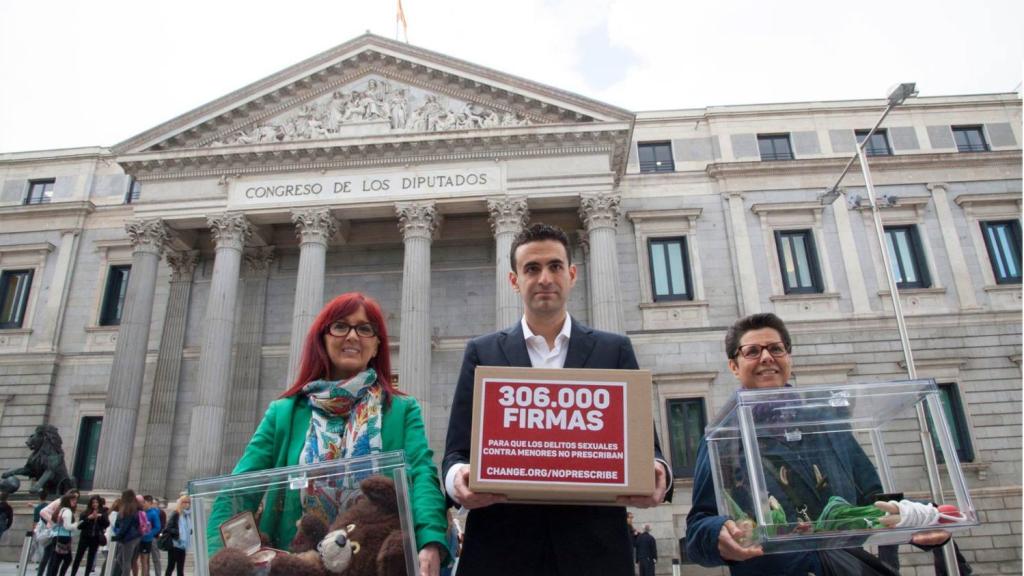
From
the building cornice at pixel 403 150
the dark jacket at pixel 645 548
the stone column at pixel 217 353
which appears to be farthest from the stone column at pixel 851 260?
the stone column at pixel 217 353

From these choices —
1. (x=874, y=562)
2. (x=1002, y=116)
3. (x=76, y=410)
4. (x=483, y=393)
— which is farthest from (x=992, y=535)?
(x=76, y=410)

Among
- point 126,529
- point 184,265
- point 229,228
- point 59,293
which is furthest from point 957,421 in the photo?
point 59,293

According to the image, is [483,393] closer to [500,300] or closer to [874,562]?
[874,562]

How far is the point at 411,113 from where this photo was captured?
80.4 ft

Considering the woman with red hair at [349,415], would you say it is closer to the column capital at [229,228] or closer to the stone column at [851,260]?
the column capital at [229,228]

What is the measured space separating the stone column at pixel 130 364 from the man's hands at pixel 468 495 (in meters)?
21.4

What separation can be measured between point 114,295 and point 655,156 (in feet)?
74.6

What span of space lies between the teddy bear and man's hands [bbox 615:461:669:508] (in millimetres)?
1020

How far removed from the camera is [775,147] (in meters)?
26.9

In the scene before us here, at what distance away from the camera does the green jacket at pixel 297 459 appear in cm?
306

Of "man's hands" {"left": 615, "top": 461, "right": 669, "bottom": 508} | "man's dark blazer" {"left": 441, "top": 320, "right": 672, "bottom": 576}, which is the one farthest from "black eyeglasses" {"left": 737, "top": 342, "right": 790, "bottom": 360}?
"man's hands" {"left": 615, "top": 461, "right": 669, "bottom": 508}

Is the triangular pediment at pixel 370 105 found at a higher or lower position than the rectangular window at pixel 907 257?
higher

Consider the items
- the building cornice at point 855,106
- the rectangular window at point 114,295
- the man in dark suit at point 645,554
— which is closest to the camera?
the man in dark suit at point 645,554

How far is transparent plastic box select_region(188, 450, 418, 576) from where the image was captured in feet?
9.76
